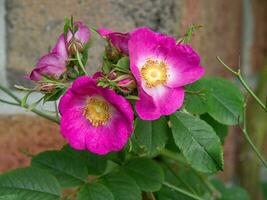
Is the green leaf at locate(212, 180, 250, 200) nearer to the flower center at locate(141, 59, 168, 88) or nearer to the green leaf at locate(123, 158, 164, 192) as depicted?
the green leaf at locate(123, 158, 164, 192)

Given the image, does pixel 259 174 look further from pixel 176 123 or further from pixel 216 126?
pixel 176 123

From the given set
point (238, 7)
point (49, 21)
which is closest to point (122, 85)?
point (49, 21)

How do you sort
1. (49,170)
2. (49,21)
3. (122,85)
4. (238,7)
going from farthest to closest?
(238,7)
(49,21)
(49,170)
(122,85)

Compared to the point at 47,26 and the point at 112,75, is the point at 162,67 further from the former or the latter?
the point at 47,26

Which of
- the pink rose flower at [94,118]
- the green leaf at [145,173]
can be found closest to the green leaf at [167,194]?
the green leaf at [145,173]

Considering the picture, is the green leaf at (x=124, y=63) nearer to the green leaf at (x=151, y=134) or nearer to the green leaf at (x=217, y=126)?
the green leaf at (x=151, y=134)

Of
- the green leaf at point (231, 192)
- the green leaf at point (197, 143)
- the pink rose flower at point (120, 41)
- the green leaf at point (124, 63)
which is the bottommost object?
the green leaf at point (231, 192)
